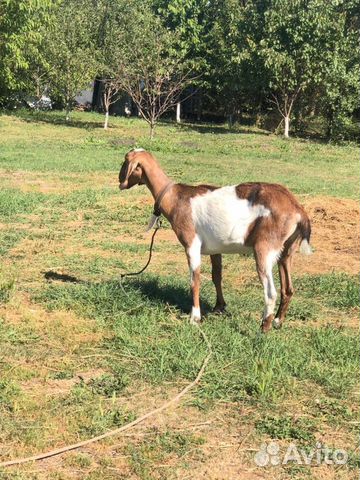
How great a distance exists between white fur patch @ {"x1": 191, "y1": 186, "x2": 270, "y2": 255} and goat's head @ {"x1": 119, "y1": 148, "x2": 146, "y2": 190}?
27.1 inches

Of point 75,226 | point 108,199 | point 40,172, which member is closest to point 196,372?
point 75,226

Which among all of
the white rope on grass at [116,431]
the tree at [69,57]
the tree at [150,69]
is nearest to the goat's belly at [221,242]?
the white rope on grass at [116,431]

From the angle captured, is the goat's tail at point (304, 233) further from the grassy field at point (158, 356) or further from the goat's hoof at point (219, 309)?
the goat's hoof at point (219, 309)

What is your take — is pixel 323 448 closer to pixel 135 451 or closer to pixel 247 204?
pixel 135 451

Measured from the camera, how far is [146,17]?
37562mm

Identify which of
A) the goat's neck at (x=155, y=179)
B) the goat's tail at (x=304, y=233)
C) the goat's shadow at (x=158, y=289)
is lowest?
the goat's shadow at (x=158, y=289)

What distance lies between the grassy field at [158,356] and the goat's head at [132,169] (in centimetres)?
116

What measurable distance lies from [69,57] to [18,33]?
284 cm

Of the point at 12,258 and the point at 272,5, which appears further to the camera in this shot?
the point at 272,5

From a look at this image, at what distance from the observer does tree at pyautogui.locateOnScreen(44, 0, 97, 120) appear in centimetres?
2891

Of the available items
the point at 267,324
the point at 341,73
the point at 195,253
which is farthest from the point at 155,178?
the point at 341,73

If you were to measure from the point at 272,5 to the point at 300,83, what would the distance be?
515cm

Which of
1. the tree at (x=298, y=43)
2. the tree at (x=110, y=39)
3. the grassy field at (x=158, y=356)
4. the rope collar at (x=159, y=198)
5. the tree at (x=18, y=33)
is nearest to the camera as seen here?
the grassy field at (x=158, y=356)
